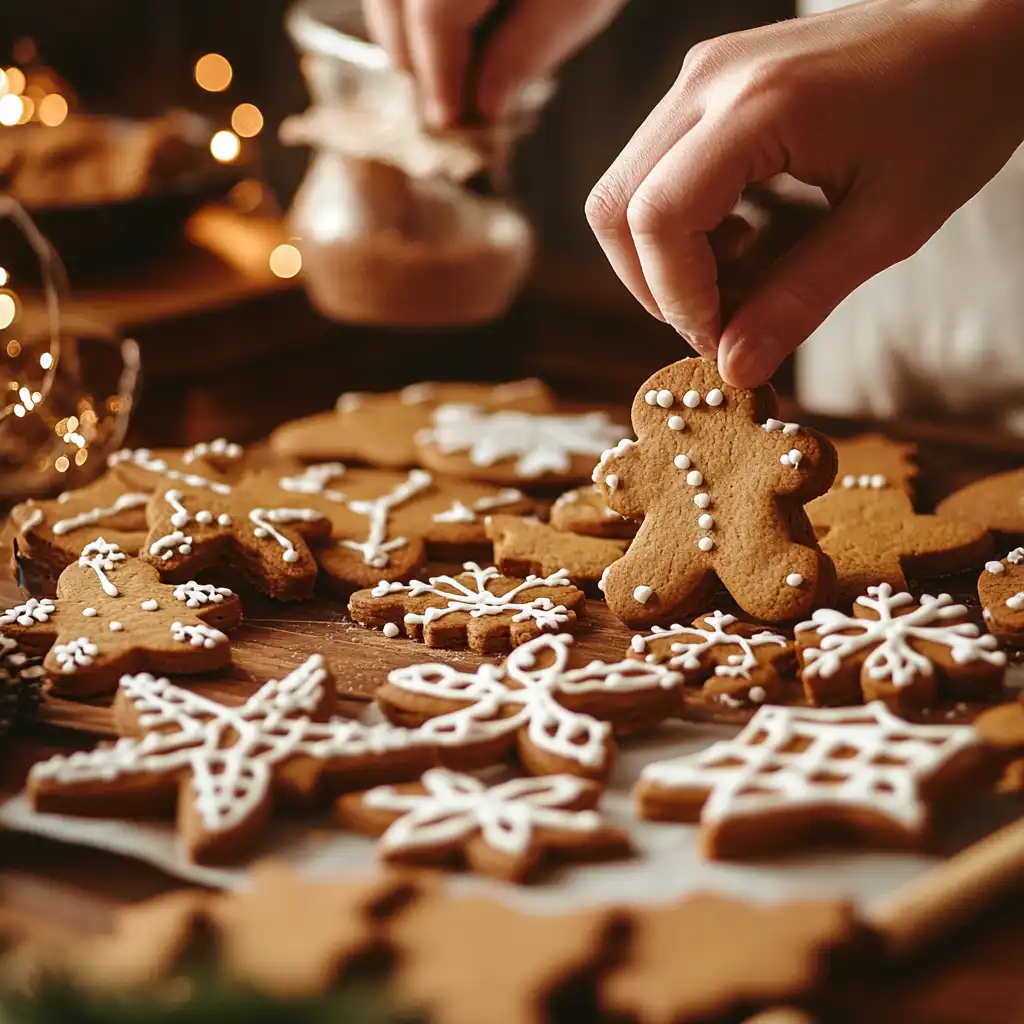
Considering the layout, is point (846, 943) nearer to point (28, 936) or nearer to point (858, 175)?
point (28, 936)

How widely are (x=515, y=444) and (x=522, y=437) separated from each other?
0.02 meters

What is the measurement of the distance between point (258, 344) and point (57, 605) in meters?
1.06

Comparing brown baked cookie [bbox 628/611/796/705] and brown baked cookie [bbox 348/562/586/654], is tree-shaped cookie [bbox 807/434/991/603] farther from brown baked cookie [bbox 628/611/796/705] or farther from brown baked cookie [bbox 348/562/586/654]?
brown baked cookie [bbox 348/562/586/654]

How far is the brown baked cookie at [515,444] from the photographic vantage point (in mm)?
1508

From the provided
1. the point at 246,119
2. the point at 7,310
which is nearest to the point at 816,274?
the point at 7,310

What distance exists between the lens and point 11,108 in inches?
101

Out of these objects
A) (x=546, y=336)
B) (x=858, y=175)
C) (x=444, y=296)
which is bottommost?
(x=546, y=336)

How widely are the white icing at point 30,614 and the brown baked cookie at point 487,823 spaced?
1.25 feet

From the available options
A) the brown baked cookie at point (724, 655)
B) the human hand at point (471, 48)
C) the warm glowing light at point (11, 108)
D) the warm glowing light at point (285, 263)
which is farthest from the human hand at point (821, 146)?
the warm glowing light at point (11, 108)

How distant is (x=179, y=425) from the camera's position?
6.08ft

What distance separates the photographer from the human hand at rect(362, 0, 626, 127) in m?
1.56

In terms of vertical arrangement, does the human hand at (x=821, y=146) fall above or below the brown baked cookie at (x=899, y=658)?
above

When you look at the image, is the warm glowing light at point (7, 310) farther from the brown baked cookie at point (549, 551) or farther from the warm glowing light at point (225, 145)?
the warm glowing light at point (225, 145)

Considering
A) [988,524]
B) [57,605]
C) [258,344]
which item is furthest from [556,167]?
[57,605]
